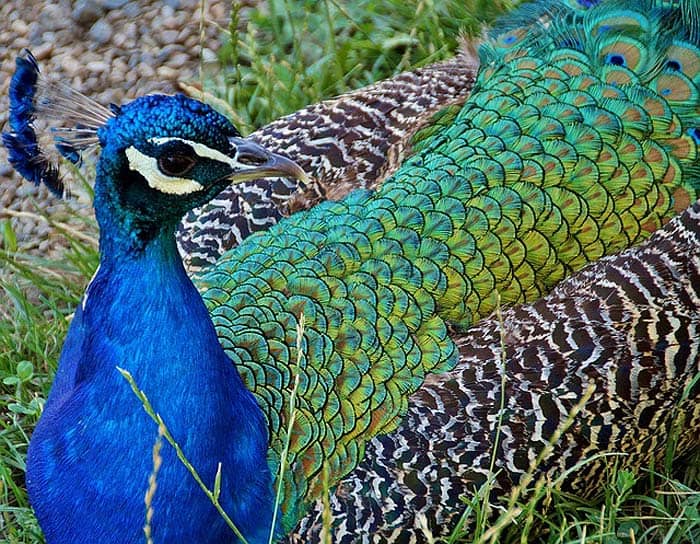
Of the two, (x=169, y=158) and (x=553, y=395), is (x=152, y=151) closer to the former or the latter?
(x=169, y=158)

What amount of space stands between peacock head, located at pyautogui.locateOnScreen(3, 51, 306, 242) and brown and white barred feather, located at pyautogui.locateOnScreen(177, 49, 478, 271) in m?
0.77

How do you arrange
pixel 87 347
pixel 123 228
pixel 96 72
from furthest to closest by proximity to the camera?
pixel 96 72 < pixel 87 347 < pixel 123 228

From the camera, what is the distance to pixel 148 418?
7.62 feet

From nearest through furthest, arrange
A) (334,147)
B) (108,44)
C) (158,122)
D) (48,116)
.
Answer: (158,122), (48,116), (334,147), (108,44)

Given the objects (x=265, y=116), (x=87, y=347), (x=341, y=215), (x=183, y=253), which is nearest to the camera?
(x=87, y=347)

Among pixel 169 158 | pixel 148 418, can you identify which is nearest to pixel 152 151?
pixel 169 158

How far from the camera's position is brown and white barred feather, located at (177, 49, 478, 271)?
10.2 ft

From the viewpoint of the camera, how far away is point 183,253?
3.12 m

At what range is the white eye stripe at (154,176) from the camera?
215 cm

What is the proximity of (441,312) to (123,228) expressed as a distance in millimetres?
761

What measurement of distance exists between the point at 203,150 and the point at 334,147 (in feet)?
3.55

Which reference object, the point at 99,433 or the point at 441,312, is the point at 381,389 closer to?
the point at 441,312

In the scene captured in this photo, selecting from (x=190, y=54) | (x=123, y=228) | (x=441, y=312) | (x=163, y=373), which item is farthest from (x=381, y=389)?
(x=190, y=54)

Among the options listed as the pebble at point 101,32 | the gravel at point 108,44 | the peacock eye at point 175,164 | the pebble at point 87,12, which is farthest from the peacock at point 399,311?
the pebble at point 87,12
